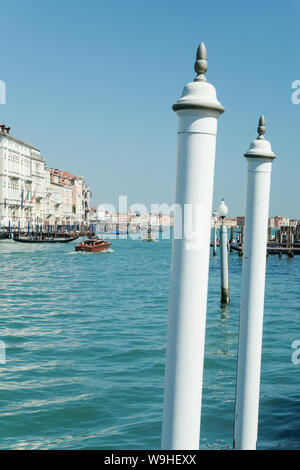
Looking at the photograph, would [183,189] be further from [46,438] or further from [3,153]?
[3,153]

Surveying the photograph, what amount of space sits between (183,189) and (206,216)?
142 millimetres

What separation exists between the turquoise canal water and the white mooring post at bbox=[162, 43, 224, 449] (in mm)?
3367

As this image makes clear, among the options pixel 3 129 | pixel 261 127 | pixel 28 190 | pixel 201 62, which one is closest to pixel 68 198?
pixel 28 190

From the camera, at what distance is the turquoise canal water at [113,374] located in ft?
18.6

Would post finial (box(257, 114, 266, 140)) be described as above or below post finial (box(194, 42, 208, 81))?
below

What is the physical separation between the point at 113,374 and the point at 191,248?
6.15 m

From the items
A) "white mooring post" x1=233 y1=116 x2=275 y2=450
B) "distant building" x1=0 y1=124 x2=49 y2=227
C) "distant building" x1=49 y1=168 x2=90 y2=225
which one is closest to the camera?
"white mooring post" x1=233 y1=116 x2=275 y2=450

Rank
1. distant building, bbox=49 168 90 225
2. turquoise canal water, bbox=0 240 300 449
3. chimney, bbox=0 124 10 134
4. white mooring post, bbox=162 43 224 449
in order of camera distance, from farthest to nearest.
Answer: distant building, bbox=49 168 90 225
chimney, bbox=0 124 10 134
turquoise canal water, bbox=0 240 300 449
white mooring post, bbox=162 43 224 449

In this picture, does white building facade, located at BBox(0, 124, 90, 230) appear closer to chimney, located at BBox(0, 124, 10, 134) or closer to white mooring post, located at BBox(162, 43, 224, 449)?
chimney, located at BBox(0, 124, 10, 134)

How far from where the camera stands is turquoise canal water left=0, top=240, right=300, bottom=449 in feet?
18.6

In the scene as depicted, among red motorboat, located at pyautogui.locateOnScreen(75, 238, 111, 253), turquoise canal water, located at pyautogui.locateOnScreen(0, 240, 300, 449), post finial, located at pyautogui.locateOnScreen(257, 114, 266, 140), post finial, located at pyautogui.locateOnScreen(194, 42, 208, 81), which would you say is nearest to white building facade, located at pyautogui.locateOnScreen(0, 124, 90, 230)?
red motorboat, located at pyautogui.locateOnScreen(75, 238, 111, 253)

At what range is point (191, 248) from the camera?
213cm

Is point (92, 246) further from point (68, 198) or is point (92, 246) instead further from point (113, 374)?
point (68, 198)
